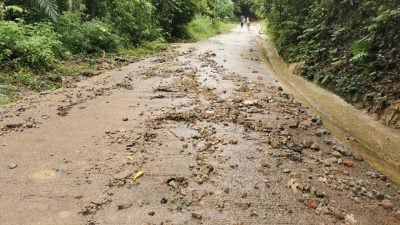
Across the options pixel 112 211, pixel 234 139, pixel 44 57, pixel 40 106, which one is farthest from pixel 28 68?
pixel 112 211

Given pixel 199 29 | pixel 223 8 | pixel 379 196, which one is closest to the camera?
pixel 379 196

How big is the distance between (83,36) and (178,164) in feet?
28.5

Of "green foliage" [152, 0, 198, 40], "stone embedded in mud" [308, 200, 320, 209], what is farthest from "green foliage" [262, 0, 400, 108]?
"green foliage" [152, 0, 198, 40]

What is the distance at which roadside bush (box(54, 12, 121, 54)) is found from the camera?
1212 centimetres

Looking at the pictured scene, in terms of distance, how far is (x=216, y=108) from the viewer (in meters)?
7.44

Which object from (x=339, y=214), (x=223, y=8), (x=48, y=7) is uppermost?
(x=48, y=7)

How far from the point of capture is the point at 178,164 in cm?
502

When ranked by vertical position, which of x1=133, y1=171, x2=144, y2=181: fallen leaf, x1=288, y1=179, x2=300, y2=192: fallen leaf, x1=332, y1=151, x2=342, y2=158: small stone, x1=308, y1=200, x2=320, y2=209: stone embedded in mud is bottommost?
x1=133, y1=171, x2=144, y2=181: fallen leaf

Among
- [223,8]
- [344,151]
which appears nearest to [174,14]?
[344,151]

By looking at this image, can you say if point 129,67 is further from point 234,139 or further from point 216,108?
point 234,139

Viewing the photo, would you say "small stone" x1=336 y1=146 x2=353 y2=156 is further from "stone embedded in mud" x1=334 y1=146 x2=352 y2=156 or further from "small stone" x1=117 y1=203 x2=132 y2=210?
"small stone" x1=117 y1=203 x2=132 y2=210

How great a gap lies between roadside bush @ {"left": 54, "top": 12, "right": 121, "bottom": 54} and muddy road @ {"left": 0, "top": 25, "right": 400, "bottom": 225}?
13.2 ft

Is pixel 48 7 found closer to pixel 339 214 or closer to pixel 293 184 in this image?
pixel 293 184

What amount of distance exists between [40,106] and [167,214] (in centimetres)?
448
